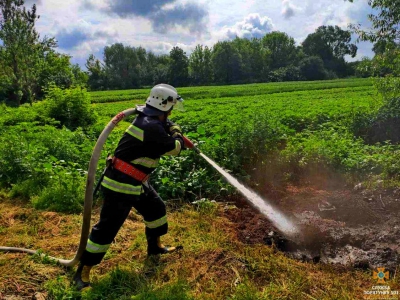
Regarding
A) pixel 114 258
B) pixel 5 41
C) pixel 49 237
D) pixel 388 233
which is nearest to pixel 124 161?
pixel 114 258

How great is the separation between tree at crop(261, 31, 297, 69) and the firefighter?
2779 inches

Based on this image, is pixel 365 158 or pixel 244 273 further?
pixel 365 158

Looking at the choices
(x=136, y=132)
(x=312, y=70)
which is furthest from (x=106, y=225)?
(x=312, y=70)

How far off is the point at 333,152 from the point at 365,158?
1.82 feet

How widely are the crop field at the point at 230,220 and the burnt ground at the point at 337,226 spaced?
0.02 metres

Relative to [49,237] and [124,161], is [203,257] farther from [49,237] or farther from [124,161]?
[49,237]

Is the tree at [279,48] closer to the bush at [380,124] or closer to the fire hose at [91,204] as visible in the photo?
the bush at [380,124]

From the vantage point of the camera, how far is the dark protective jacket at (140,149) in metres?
3.04

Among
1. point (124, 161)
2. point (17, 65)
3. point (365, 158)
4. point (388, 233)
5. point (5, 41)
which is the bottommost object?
point (388, 233)

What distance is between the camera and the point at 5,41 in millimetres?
17375

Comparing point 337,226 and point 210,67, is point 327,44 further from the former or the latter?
point 337,226

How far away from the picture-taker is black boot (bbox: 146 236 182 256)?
3674 millimetres

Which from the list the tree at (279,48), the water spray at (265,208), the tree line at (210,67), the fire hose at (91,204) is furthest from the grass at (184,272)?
the tree at (279,48)

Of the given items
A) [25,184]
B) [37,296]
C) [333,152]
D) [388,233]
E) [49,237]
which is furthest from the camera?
[333,152]
